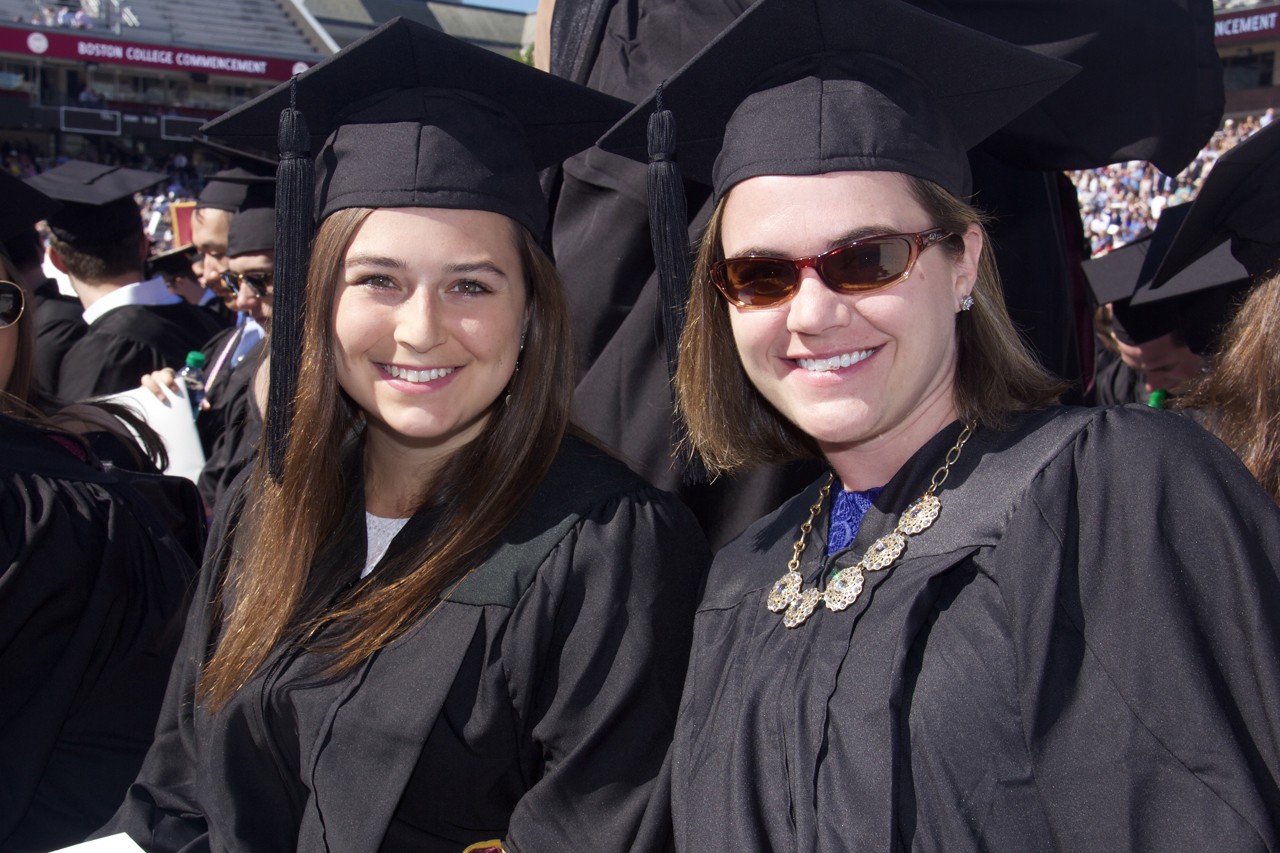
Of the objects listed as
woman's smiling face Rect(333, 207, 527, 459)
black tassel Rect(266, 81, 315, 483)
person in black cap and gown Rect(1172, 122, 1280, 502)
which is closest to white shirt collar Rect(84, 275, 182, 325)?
black tassel Rect(266, 81, 315, 483)

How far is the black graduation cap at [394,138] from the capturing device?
7.31 ft

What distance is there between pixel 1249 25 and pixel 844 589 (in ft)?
142

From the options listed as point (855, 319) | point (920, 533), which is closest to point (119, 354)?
point (855, 319)

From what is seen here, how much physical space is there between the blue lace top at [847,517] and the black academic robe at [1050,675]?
0.62 ft

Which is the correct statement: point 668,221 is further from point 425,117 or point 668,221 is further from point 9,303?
point 9,303

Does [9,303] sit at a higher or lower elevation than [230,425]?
higher

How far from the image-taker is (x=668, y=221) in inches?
84.7

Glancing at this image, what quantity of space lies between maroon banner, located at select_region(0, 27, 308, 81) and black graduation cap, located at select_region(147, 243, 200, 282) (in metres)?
30.7

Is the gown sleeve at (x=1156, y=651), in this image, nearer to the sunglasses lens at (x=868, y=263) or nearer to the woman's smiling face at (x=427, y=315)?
the sunglasses lens at (x=868, y=263)

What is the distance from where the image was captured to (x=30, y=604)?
269 centimetres

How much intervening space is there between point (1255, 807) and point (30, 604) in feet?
7.73

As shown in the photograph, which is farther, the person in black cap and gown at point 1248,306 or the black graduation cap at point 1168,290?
the black graduation cap at point 1168,290

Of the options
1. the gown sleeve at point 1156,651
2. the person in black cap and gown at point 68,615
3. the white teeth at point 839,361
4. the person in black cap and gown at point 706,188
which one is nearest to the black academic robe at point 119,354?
the person in black cap and gown at point 68,615

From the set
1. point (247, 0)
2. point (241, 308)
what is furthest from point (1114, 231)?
point (247, 0)
